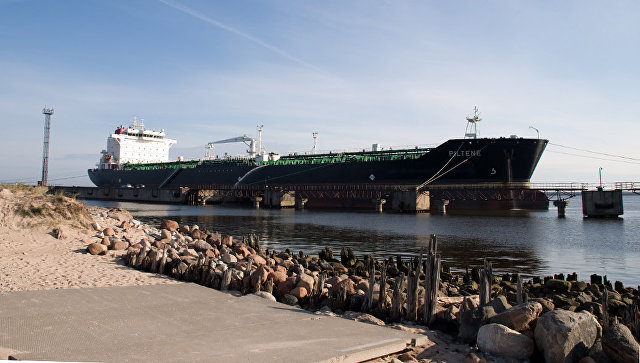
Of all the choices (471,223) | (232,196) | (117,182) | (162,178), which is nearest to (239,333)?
(471,223)

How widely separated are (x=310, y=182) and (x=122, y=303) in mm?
36012

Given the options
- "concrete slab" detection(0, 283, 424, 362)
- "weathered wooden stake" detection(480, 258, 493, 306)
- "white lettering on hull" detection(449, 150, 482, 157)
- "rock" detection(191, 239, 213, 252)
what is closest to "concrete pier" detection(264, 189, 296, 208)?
"white lettering on hull" detection(449, 150, 482, 157)

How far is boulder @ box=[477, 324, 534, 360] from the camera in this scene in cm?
472

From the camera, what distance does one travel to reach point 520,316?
5.11 meters

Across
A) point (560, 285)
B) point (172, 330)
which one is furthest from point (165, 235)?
point (560, 285)

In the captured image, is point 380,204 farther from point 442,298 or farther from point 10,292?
point 10,292

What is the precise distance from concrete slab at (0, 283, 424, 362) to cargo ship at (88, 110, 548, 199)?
28.8 m

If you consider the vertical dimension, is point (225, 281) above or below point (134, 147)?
below

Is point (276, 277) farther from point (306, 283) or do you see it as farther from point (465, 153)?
point (465, 153)

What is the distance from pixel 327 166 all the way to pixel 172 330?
3649 cm

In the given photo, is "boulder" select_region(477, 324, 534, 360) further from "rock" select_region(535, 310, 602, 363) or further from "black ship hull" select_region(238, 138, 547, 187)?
"black ship hull" select_region(238, 138, 547, 187)

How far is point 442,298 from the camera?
7586 millimetres

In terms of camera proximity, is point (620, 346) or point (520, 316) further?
point (520, 316)

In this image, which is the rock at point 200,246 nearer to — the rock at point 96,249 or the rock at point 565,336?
the rock at point 96,249
